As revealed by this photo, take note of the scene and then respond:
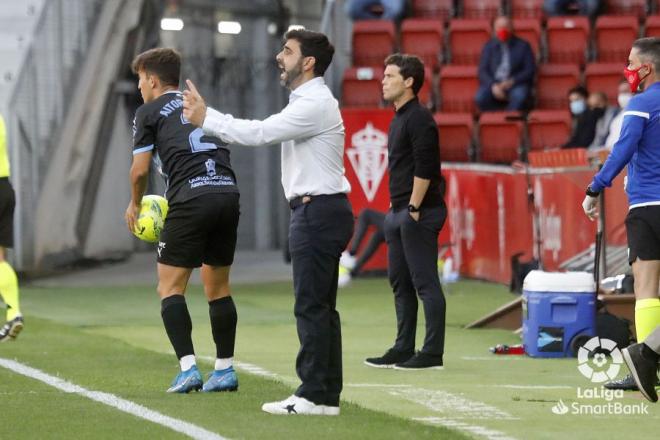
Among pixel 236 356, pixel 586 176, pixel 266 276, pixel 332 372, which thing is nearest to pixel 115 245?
pixel 266 276

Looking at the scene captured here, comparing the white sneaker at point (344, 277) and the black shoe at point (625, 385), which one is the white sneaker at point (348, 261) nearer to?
the white sneaker at point (344, 277)

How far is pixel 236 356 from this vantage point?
38.0ft

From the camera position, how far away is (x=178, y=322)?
355 inches

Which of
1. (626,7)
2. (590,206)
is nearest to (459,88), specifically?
(626,7)

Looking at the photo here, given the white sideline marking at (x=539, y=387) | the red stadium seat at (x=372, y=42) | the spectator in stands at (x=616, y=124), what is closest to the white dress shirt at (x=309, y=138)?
the white sideline marking at (x=539, y=387)

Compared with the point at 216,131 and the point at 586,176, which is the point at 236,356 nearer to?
the point at 216,131

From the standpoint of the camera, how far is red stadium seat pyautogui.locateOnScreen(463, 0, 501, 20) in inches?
933

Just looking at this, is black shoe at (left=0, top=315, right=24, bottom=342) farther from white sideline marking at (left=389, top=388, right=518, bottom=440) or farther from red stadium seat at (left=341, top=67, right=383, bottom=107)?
red stadium seat at (left=341, top=67, right=383, bottom=107)

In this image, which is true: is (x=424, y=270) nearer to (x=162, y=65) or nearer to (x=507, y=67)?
(x=162, y=65)

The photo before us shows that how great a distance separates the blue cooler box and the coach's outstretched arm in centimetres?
406

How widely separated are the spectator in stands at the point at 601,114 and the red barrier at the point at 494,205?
1262mm

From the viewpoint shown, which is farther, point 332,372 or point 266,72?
point 266,72

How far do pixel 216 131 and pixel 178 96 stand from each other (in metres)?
1.36

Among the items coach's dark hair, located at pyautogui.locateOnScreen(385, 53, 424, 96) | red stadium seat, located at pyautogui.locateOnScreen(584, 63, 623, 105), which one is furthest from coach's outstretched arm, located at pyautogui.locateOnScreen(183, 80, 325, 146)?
red stadium seat, located at pyautogui.locateOnScreen(584, 63, 623, 105)
